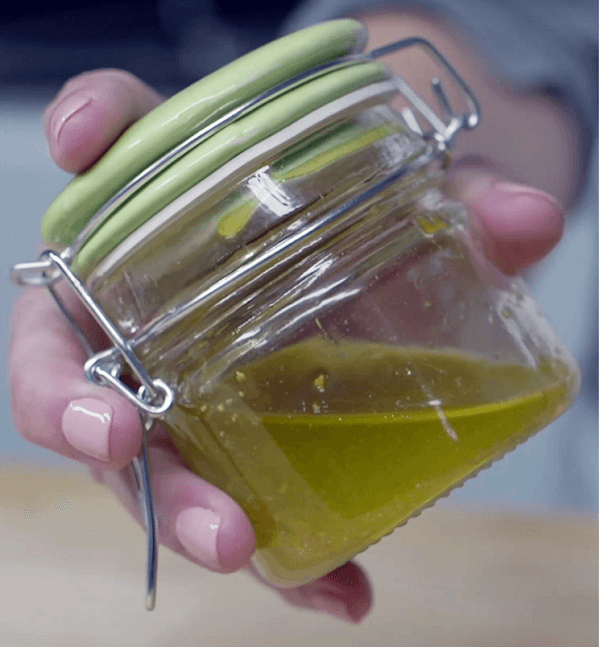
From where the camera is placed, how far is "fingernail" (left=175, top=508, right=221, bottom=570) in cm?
30

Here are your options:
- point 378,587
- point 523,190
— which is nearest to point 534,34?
point 523,190

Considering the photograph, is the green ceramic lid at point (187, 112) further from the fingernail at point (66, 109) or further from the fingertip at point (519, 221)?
the fingertip at point (519, 221)

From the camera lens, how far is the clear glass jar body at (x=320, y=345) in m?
0.28

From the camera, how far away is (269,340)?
0.94 feet

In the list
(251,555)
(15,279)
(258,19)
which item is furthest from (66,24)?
(251,555)

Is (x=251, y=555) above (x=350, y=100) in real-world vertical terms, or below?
below

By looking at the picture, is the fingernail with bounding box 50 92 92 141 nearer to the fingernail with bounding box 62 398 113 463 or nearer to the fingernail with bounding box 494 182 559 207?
the fingernail with bounding box 62 398 113 463

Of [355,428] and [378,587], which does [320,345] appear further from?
[378,587]

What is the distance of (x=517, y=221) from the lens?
406 mm

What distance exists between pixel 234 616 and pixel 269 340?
0.27 m

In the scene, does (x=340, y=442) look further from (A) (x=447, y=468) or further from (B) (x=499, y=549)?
(B) (x=499, y=549)

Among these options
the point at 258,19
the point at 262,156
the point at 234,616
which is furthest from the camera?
the point at 258,19

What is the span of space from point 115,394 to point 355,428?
98 mm

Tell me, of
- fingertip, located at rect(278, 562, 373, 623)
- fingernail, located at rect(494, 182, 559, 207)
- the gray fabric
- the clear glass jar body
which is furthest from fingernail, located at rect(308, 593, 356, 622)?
the gray fabric
